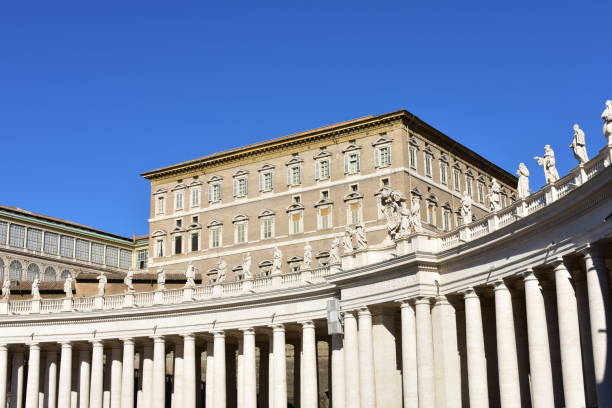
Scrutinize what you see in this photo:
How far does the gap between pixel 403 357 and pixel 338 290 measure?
338 inches

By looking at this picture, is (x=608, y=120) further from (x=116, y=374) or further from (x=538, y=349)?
(x=116, y=374)

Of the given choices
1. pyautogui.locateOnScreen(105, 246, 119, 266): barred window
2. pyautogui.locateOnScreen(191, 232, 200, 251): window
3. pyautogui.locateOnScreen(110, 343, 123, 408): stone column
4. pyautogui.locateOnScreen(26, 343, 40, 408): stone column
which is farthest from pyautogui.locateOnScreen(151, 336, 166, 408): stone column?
Answer: pyautogui.locateOnScreen(105, 246, 119, 266): barred window

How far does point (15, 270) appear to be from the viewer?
124000mm

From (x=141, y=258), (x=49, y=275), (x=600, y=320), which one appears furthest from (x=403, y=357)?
(x=141, y=258)

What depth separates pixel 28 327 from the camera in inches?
2992

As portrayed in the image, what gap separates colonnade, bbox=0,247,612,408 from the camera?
41.8m

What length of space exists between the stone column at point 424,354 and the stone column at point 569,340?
10.8 metres

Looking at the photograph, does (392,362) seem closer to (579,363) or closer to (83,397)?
(579,363)

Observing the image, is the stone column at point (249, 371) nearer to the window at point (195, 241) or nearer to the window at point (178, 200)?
the window at point (195, 241)

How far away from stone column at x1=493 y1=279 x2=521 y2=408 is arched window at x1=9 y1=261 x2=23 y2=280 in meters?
91.2

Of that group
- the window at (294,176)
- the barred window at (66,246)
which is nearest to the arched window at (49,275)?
the barred window at (66,246)

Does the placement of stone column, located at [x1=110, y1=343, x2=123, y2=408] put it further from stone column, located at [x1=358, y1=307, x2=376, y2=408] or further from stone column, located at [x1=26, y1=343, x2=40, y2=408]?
stone column, located at [x1=358, y1=307, x2=376, y2=408]

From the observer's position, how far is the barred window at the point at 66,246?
436 feet

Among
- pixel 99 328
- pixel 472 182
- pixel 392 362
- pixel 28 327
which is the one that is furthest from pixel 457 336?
pixel 472 182
